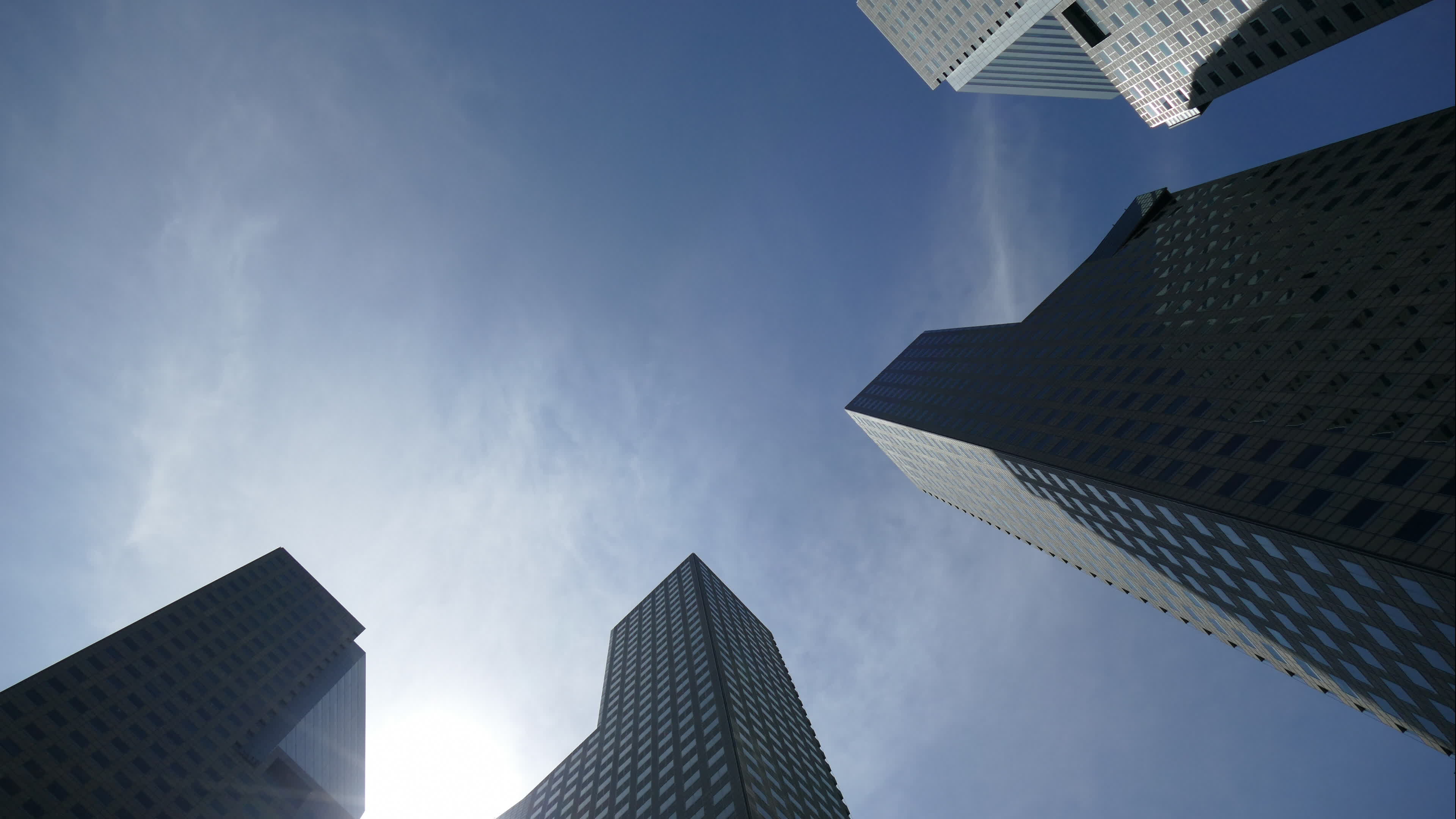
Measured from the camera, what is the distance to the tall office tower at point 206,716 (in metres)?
62.7

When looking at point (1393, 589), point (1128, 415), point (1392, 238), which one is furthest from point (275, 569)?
point (1392, 238)

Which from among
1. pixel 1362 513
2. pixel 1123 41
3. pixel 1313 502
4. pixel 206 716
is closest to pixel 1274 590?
pixel 1313 502

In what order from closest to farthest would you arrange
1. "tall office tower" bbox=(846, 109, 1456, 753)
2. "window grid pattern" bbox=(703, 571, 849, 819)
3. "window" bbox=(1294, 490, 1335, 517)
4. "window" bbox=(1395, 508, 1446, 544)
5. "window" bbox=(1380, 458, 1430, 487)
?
1. "window" bbox=(1395, 508, 1446, 544)
2. "window" bbox=(1380, 458, 1430, 487)
3. "tall office tower" bbox=(846, 109, 1456, 753)
4. "window" bbox=(1294, 490, 1335, 517)
5. "window grid pattern" bbox=(703, 571, 849, 819)

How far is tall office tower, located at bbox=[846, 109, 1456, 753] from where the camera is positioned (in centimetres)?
3478

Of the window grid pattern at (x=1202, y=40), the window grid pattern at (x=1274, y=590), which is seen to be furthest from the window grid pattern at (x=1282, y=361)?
the window grid pattern at (x=1202, y=40)

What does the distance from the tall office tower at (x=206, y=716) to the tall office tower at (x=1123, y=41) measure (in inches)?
5246

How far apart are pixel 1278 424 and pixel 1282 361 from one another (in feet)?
21.2

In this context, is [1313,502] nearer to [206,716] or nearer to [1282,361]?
[1282,361]

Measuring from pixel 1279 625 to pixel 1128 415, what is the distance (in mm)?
18703

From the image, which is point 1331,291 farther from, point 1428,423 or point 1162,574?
point 1162,574

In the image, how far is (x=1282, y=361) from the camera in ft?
153

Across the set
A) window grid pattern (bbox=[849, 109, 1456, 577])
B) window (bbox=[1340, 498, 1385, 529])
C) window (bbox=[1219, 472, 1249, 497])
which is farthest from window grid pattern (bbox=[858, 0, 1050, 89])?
window (bbox=[1340, 498, 1385, 529])

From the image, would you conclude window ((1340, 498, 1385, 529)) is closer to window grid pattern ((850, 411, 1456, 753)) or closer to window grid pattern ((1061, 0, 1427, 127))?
window grid pattern ((850, 411, 1456, 753))

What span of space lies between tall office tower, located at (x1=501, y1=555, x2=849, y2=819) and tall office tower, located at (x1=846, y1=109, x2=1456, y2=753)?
138 feet
